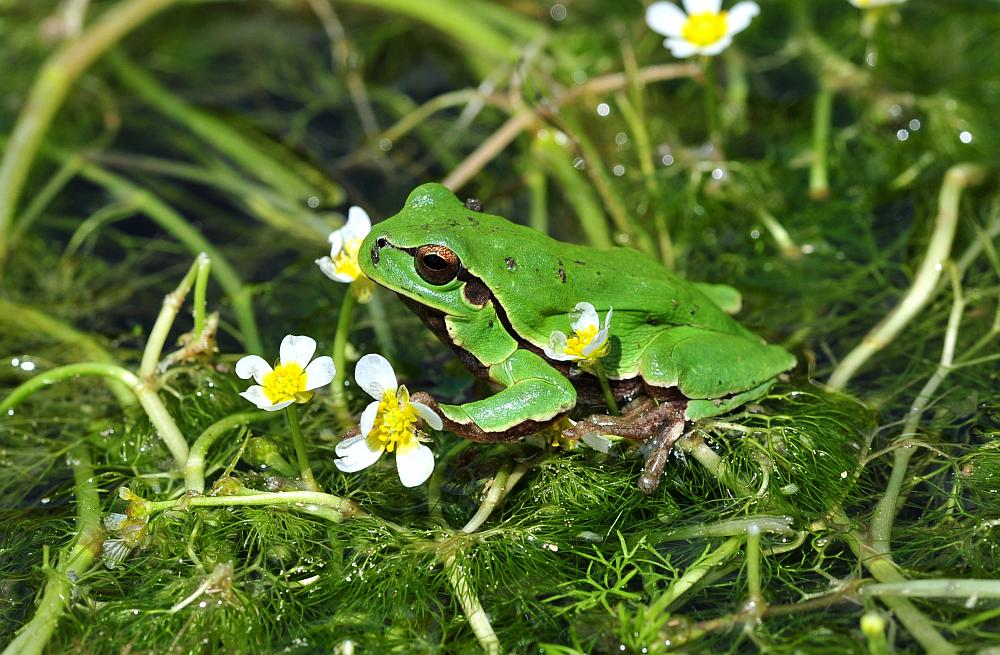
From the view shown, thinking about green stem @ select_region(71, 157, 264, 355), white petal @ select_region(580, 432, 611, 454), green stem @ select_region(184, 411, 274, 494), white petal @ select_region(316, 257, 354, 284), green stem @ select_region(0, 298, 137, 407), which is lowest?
green stem @ select_region(0, 298, 137, 407)

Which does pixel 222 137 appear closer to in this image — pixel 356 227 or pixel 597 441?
pixel 356 227

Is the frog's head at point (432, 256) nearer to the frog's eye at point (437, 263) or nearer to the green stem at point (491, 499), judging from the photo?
the frog's eye at point (437, 263)

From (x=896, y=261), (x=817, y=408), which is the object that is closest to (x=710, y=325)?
(x=817, y=408)

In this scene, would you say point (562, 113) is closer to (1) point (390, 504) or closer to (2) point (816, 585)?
(1) point (390, 504)

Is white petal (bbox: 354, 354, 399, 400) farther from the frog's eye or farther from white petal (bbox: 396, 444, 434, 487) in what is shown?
the frog's eye

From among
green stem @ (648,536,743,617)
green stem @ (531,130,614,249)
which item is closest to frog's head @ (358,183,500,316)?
green stem @ (648,536,743,617)

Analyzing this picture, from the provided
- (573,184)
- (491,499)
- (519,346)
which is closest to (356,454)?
(491,499)

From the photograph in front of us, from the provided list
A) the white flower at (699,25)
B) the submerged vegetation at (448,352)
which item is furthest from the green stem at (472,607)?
the white flower at (699,25)
